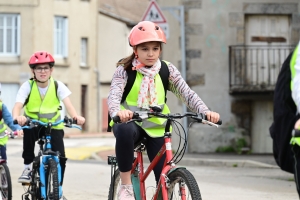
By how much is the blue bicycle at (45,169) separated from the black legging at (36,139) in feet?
0.32

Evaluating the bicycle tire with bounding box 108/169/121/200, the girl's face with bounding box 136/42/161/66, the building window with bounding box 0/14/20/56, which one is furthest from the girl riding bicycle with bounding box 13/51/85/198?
the building window with bounding box 0/14/20/56

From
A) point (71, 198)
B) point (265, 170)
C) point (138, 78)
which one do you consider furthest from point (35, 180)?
point (265, 170)

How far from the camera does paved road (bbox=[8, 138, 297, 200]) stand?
36.7ft

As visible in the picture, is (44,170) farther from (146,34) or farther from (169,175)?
(169,175)

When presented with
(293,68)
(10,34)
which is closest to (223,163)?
(293,68)

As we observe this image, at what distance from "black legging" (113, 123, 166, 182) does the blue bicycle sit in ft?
6.87

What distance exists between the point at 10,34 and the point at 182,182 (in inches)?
1541

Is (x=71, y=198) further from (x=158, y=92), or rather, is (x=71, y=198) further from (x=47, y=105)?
(x=158, y=92)

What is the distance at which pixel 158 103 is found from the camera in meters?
6.89

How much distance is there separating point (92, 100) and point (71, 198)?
37687mm

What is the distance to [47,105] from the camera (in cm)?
947

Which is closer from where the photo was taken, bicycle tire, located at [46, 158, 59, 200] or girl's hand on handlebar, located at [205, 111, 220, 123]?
girl's hand on handlebar, located at [205, 111, 220, 123]

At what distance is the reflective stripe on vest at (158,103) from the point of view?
6.83m

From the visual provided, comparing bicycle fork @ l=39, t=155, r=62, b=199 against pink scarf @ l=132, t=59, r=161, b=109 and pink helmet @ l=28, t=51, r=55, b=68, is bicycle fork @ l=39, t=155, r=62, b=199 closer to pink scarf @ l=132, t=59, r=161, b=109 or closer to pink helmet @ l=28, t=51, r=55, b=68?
pink helmet @ l=28, t=51, r=55, b=68
